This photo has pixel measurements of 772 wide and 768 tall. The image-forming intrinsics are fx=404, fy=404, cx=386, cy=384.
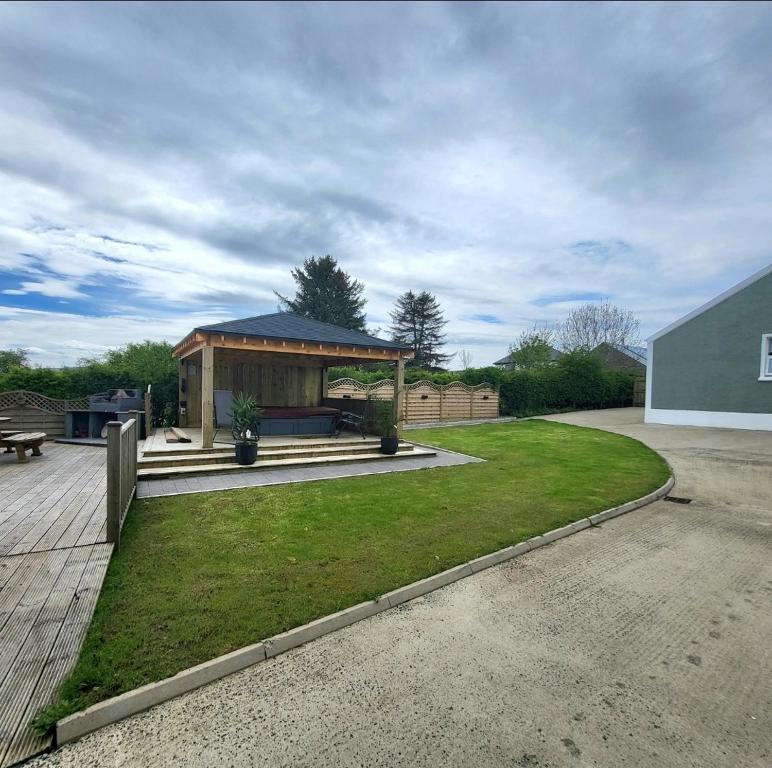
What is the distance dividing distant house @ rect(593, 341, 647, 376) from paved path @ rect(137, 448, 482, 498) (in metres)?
28.5

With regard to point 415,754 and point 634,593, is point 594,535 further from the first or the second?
point 415,754

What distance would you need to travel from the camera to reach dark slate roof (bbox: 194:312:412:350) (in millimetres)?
7992

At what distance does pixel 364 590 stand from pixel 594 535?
3001mm

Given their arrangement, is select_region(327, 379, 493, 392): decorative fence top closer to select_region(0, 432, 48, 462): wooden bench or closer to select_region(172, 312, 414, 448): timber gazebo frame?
select_region(172, 312, 414, 448): timber gazebo frame

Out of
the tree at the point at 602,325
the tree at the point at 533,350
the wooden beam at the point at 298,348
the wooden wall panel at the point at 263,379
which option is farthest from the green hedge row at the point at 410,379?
the tree at the point at 602,325

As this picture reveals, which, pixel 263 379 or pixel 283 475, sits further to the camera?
pixel 263 379

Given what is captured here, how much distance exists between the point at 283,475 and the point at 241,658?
15.8 ft

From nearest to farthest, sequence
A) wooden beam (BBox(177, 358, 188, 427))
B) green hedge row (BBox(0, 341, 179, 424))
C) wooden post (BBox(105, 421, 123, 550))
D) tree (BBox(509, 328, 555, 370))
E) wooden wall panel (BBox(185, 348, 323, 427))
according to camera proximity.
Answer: wooden post (BBox(105, 421, 123, 550)) → green hedge row (BBox(0, 341, 179, 424)) → wooden wall panel (BBox(185, 348, 323, 427)) → wooden beam (BBox(177, 358, 188, 427)) → tree (BBox(509, 328, 555, 370))

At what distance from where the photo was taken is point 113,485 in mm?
3619

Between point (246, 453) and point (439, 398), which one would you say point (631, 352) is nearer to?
point (439, 398)

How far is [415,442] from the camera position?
1138 cm

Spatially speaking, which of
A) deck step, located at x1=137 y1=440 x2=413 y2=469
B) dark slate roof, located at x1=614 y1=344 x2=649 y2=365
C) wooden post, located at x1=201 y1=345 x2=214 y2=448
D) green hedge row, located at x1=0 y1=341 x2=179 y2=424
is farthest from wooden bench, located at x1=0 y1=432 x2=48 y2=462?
dark slate roof, located at x1=614 y1=344 x2=649 y2=365

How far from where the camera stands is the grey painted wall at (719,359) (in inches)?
525

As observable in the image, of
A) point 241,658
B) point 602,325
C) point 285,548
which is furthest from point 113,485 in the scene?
point 602,325
